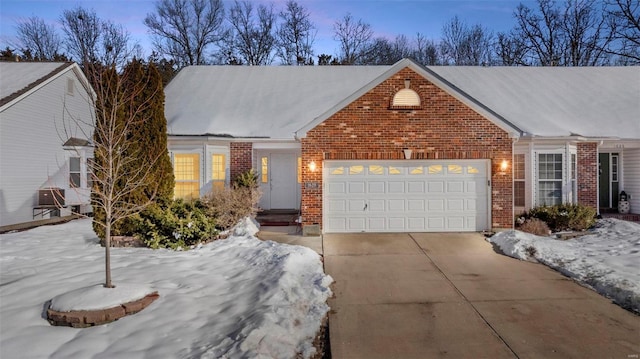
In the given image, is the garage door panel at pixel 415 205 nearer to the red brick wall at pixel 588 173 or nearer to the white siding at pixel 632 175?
the red brick wall at pixel 588 173

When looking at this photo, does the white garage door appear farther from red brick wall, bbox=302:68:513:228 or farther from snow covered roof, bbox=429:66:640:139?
snow covered roof, bbox=429:66:640:139

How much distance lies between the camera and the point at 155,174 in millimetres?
10336

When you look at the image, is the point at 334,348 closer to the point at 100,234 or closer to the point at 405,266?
the point at 405,266

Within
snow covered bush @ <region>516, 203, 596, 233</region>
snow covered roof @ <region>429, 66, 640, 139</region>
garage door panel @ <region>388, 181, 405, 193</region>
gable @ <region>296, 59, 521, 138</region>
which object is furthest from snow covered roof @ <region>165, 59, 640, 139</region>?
garage door panel @ <region>388, 181, 405, 193</region>

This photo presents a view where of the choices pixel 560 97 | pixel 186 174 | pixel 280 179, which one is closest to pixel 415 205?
pixel 280 179

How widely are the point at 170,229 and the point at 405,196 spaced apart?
21.5 ft

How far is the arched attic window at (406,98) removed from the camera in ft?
36.7

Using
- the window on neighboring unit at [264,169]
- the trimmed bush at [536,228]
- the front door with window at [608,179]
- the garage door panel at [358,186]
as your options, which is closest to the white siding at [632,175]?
the front door with window at [608,179]

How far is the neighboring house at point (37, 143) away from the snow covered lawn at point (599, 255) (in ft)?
42.8

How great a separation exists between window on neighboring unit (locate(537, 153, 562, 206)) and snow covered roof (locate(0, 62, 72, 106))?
1844cm

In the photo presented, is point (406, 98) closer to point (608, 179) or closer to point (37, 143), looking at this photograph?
point (608, 179)

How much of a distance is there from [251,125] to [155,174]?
4.90m

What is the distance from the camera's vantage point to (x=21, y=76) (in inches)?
616

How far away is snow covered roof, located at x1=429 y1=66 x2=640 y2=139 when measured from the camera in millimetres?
13688
